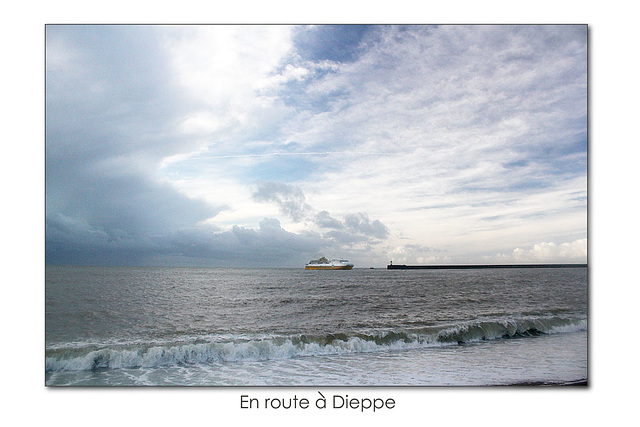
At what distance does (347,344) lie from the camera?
159 inches

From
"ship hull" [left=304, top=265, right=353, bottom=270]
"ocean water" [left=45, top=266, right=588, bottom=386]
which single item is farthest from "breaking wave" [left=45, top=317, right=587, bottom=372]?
"ship hull" [left=304, top=265, right=353, bottom=270]

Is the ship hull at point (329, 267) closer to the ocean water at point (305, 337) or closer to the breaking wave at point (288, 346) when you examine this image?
the ocean water at point (305, 337)

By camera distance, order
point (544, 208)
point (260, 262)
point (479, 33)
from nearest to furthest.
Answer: point (479, 33) → point (544, 208) → point (260, 262)

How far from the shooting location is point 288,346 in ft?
12.7

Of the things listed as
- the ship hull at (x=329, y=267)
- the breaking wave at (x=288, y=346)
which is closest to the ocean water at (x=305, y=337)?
the breaking wave at (x=288, y=346)

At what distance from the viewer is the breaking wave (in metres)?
3.31

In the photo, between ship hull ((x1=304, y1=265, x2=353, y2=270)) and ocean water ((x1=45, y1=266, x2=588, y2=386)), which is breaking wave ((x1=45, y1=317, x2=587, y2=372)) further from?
ship hull ((x1=304, y1=265, x2=353, y2=270))

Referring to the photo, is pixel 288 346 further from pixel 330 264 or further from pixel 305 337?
pixel 330 264

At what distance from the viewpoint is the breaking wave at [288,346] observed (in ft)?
10.9

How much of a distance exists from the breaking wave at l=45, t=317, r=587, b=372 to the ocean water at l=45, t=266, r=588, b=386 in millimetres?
12

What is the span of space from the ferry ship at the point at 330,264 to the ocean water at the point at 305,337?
40 centimetres
